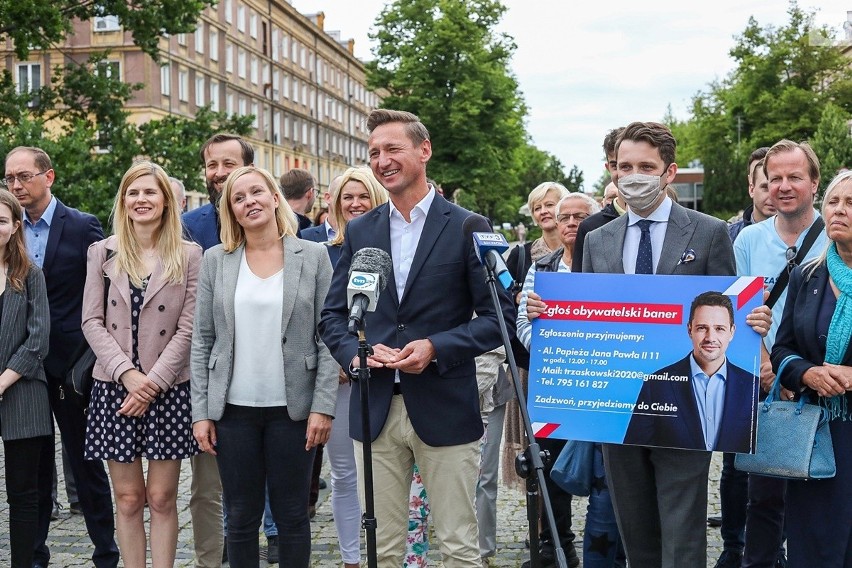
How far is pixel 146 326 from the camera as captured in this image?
17.6 feet

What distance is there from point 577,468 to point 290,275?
189 centimetres

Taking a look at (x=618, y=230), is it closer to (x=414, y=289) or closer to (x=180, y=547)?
(x=414, y=289)

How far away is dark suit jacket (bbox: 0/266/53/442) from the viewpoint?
5.59 m

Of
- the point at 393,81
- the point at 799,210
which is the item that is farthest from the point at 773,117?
the point at 799,210

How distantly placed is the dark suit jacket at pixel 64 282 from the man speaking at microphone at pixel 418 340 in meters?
2.52

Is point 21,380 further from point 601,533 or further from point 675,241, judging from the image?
point 675,241

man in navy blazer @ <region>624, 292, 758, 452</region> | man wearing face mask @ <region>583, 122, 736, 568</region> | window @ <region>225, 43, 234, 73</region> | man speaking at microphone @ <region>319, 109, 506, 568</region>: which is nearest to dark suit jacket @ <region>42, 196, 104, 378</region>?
man speaking at microphone @ <region>319, 109, 506, 568</region>

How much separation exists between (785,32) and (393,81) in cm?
2698

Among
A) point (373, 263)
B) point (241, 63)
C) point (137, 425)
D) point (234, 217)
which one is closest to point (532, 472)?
point (373, 263)

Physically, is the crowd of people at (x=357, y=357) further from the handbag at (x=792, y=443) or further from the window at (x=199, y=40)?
the window at (x=199, y=40)

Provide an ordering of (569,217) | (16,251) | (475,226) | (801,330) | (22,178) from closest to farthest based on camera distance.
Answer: (475,226) → (801,330) → (16,251) → (569,217) → (22,178)

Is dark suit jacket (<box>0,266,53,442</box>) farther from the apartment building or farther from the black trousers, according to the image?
the apartment building

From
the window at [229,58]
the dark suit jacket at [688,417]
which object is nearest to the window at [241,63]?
the window at [229,58]

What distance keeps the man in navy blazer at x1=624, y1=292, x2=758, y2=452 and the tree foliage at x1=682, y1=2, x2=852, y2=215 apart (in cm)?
5802
